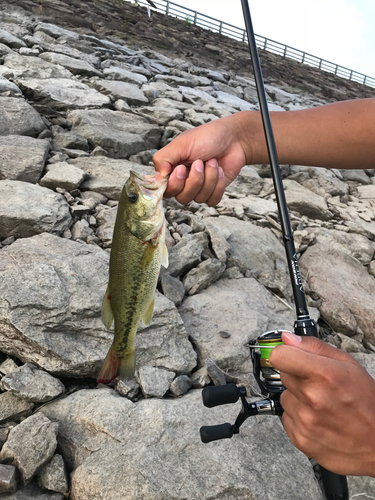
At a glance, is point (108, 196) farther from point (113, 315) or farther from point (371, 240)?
point (371, 240)

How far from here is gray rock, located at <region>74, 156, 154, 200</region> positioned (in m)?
5.28

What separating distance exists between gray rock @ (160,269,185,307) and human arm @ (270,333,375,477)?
2703 mm

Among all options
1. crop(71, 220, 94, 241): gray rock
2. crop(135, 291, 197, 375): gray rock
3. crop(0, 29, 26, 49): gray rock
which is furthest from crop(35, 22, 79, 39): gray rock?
crop(135, 291, 197, 375): gray rock

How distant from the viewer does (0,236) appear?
4117mm

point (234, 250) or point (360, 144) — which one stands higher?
point (360, 144)

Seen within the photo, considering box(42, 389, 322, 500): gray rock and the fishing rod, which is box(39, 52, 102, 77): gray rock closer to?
box(42, 389, 322, 500): gray rock

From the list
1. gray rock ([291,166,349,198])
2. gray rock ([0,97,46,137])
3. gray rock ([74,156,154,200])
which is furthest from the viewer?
gray rock ([291,166,349,198])

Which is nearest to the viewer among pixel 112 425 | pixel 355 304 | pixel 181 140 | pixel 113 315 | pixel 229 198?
pixel 113 315

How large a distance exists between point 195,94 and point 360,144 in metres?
8.93

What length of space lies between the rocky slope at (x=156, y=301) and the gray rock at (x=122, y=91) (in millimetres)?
42

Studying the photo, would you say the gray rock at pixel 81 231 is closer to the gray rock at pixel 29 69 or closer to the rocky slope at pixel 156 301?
the rocky slope at pixel 156 301

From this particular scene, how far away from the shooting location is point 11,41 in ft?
31.5

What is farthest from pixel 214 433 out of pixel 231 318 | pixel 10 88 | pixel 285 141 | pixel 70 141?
pixel 10 88

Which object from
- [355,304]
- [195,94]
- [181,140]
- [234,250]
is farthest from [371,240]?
[195,94]
